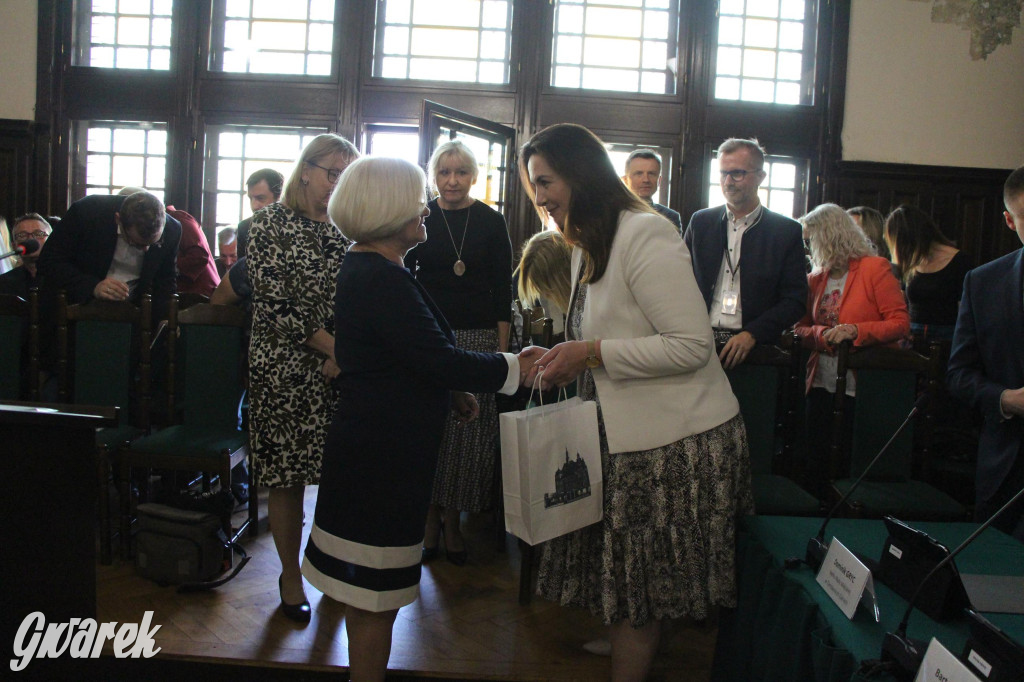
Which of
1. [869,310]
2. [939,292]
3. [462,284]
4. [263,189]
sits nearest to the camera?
[462,284]

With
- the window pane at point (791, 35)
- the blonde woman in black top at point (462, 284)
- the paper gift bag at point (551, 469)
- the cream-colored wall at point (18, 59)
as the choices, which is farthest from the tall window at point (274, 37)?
the paper gift bag at point (551, 469)

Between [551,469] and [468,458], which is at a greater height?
[551,469]

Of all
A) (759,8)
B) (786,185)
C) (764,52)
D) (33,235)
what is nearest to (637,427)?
(33,235)

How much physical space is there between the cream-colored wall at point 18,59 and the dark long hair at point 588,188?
6.76 metres

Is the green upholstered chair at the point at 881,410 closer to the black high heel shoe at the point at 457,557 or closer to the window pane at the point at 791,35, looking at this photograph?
the black high heel shoe at the point at 457,557

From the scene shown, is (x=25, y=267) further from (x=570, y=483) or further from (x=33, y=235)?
(x=570, y=483)

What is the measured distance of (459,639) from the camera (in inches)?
98.2

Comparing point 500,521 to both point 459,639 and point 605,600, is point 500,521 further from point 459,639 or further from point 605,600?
point 605,600

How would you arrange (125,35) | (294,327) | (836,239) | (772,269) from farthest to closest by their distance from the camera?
(125,35)
(836,239)
(772,269)
(294,327)

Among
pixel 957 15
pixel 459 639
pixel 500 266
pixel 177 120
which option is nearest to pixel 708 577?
pixel 459 639

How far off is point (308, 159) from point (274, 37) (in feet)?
16.9

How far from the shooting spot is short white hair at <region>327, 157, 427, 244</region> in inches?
65.4

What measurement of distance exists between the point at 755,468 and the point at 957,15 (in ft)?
19.8

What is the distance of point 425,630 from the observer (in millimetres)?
2543
